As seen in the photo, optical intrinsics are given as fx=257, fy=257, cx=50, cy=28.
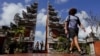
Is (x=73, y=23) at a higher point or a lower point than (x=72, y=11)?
lower

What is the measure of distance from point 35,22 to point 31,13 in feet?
7.21

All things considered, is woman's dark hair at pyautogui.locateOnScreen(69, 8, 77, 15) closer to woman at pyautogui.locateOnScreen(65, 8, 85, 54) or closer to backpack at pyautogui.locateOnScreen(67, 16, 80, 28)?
woman at pyautogui.locateOnScreen(65, 8, 85, 54)

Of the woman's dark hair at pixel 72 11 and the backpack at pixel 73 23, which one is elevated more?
the woman's dark hair at pixel 72 11

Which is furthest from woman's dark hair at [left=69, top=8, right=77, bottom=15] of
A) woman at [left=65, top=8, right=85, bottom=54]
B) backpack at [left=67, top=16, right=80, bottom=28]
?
backpack at [left=67, top=16, right=80, bottom=28]

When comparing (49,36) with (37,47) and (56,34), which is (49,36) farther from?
(37,47)

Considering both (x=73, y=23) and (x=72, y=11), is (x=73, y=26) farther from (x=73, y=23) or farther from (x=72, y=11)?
(x=72, y=11)

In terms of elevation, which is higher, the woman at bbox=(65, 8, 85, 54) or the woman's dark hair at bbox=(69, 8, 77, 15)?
the woman's dark hair at bbox=(69, 8, 77, 15)

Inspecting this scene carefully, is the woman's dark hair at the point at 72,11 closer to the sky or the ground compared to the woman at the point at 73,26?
closer to the sky

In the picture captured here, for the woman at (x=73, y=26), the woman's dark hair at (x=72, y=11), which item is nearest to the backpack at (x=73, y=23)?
the woman at (x=73, y=26)

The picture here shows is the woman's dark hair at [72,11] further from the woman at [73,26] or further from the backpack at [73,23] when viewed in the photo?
the backpack at [73,23]

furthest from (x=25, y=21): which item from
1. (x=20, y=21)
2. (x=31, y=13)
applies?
(x=31, y=13)

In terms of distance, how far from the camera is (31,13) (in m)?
41.9

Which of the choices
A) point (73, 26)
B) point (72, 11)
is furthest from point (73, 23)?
point (72, 11)

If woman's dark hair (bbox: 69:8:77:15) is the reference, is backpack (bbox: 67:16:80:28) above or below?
below
